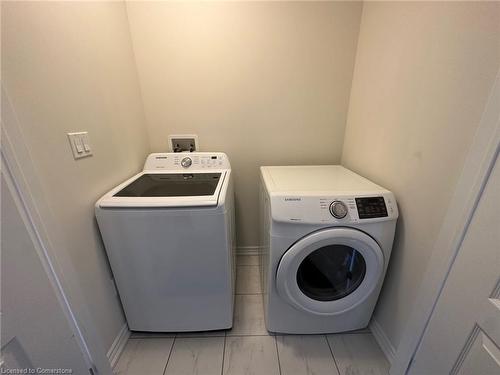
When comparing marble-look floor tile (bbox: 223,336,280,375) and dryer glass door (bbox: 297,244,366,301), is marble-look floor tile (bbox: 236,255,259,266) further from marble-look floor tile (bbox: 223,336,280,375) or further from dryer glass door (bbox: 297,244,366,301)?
dryer glass door (bbox: 297,244,366,301)

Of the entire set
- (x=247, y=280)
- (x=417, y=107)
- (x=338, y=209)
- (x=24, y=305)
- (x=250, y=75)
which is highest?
(x=250, y=75)

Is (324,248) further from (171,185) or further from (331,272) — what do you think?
(171,185)

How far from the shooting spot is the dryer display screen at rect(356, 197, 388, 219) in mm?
933

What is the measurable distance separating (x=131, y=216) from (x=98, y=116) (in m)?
0.57

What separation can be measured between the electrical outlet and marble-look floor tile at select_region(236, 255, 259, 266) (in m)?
1.10

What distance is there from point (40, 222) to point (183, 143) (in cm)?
106

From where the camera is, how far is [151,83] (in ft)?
4.81

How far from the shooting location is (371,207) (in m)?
0.95

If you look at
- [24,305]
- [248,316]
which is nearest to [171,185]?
[24,305]

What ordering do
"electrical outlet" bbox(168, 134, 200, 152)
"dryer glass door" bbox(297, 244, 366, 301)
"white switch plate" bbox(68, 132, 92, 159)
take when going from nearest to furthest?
"white switch plate" bbox(68, 132, 92, 159)
"dryer glass door" bbox(297, 244, 366, 301)
"electrical outlet" bbox(168, 134, 200, 152)

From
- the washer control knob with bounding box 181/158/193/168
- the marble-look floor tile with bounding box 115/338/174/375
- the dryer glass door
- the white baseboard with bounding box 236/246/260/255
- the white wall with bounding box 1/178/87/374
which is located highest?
the washer control knob with bounding box 181/158/193/168

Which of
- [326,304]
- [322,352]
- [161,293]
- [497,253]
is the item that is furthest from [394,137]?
[161,293]

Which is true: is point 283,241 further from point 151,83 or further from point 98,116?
point 151,83

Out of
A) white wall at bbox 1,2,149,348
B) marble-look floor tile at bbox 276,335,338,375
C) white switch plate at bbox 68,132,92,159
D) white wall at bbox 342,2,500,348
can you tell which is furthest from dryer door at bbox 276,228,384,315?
white switch plate at bbox 68,132,92,159
